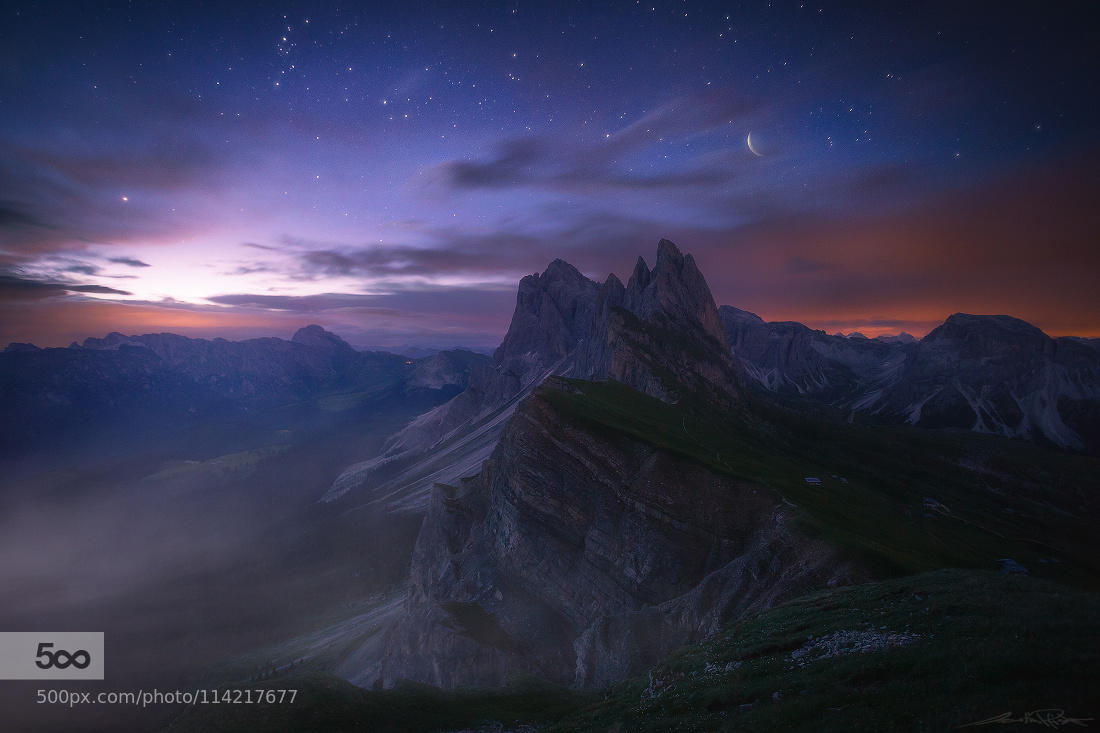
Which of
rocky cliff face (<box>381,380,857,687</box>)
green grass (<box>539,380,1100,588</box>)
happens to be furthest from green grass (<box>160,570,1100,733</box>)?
green grass (<box>539,380,1100,588</box>)

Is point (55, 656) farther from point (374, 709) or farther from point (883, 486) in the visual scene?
point (883, 486)

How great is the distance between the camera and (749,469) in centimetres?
6738

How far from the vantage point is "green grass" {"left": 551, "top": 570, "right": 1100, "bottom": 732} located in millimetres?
14688

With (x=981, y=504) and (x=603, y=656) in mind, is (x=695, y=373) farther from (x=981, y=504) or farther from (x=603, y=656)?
(x=603, y=656)

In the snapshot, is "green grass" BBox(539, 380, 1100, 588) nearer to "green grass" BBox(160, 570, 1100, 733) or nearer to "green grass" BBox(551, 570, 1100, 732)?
"green grass" BBox(551, 570, 1100, 732)

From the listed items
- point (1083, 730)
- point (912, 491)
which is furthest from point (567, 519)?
point (912, 491)

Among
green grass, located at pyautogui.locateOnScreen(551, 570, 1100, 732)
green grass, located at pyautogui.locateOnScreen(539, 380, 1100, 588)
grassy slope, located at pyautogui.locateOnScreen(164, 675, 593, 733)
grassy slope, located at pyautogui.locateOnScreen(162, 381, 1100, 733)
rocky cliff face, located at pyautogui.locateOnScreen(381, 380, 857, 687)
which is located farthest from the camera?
green grass, located at pyautogui.locateOnScreen(539, 380, 1100, 588)

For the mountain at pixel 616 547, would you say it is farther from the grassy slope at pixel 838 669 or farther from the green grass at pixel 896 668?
the green grass at pixel 896 668

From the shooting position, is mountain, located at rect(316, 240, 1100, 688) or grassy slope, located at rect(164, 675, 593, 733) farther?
mountain, located at rect(316, 240, 1100, 688)

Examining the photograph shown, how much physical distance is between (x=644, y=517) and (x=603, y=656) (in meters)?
17.3

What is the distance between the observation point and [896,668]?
1900cm
